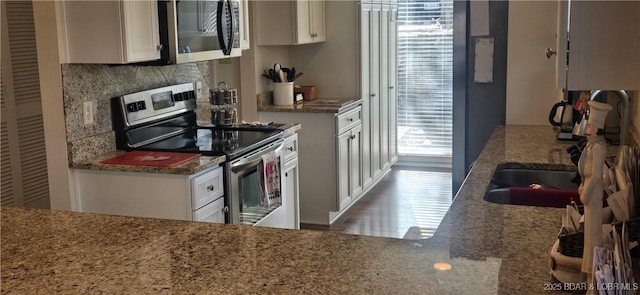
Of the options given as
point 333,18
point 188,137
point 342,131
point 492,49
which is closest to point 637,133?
point 492,49

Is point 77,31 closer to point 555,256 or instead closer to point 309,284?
point 309,284

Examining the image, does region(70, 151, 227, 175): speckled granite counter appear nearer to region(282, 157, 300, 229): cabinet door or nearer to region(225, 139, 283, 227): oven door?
region(225, 139, 283, 227): oven door

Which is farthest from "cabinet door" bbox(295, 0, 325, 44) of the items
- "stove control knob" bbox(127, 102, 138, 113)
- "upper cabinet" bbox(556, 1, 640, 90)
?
"upper cabinet" bbox(556, 1, 640, 90)

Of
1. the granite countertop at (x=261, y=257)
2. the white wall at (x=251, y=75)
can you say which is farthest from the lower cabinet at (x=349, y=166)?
the granite countertop at (x=261, y=257)

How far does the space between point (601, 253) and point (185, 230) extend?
1050mm

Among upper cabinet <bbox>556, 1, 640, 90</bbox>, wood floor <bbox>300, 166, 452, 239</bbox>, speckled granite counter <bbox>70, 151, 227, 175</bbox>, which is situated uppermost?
upper cabinet <bbox>556, 1, 640, 90</bbox>

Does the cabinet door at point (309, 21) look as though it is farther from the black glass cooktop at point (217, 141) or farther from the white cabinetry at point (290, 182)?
the black glass cooktop at point (217, 141)

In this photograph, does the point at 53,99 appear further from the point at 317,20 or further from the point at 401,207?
the point at 401,207

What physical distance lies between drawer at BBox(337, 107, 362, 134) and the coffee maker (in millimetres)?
1822

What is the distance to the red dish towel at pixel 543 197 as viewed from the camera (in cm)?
247

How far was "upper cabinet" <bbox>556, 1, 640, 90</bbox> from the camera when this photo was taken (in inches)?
64.2

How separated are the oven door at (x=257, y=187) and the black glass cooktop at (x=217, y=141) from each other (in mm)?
49

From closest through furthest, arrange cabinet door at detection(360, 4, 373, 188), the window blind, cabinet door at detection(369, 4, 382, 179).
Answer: cabinet door at detection(360, 4, 373, 188) < cabinet door at detection(369, 4, 382, 179) < the window blind

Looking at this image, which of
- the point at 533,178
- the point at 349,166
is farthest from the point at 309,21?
the point at 533,178
